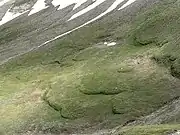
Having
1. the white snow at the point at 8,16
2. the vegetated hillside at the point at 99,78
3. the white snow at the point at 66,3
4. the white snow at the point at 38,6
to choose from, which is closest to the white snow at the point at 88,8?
the white snow at the point at 66,3

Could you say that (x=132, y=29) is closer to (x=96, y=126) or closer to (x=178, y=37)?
(x=178, y=37)

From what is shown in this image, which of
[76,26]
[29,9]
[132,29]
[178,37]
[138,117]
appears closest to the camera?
[138,117]

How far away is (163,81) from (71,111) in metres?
20.1

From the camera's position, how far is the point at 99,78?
353 ft

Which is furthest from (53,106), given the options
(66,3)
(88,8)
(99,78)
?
(66,3)

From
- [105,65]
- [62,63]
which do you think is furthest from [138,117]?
[62,63]

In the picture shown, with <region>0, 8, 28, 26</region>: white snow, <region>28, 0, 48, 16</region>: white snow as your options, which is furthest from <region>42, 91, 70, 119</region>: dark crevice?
<region>28, 0, 48, 16</region>: white snow

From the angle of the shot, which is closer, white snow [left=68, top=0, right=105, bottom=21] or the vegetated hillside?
the vegetated hillside

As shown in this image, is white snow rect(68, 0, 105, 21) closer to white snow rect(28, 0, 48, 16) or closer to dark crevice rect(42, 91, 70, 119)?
white snow rect(28, 0, 48, 16)

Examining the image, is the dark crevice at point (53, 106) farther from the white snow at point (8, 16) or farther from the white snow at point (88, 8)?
the white snow at point (8, 16)

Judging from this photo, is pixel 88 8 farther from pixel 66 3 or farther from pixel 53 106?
pixel 53 106

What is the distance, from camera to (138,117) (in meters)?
85.9

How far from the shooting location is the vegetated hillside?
90.1 m

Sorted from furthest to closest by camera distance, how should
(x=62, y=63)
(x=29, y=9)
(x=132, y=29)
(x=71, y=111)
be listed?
(x=29, y=9)
(x=132, y=29)
(x=62, y=63)
(x=71, y=111)
